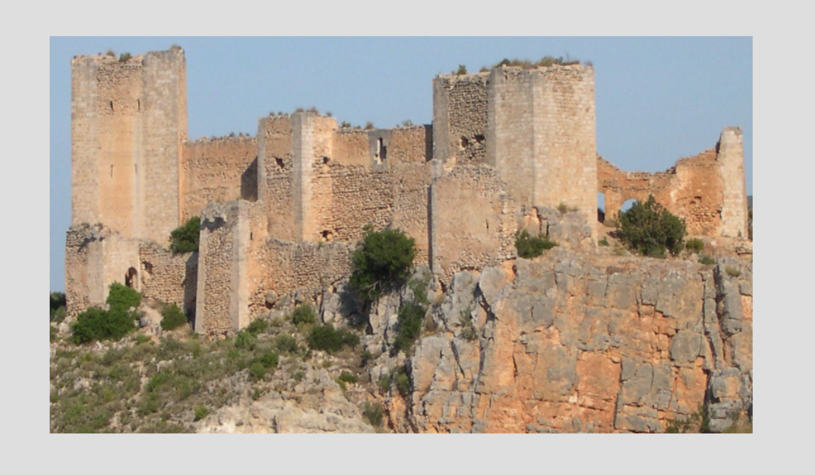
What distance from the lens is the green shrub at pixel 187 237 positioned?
43656 millimetres

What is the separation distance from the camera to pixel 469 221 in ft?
125

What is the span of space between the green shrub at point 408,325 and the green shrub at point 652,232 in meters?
4.90

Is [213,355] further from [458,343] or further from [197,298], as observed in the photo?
[458,343]

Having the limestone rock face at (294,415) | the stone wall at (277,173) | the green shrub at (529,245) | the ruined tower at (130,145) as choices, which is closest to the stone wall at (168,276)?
the ruined tower at (130,145)

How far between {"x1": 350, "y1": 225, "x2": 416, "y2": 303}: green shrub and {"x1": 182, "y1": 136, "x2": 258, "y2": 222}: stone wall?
5.38 m

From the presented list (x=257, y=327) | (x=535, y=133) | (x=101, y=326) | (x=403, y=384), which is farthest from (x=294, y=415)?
(x=535, y=133)

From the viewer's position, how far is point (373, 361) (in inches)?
1506

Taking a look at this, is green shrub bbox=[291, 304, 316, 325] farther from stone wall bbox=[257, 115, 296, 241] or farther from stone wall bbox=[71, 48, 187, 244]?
stone wall bbox=[71, 48, 187, 244]

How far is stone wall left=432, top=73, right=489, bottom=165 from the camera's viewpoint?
39.9m

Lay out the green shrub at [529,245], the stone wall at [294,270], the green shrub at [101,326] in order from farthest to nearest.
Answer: the green shrub at [101,326], the stone wall at [294,270], the green shrub at [529,245]

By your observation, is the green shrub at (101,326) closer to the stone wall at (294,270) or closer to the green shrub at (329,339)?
the stone wall at (294,270)

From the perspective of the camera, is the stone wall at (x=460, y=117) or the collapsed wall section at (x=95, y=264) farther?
the collapsed wall section at (x=95, y=264)

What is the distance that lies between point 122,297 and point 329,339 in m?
6.42

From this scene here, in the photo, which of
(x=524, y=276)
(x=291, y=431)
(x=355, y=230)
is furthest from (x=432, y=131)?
(x=291, y=431)
